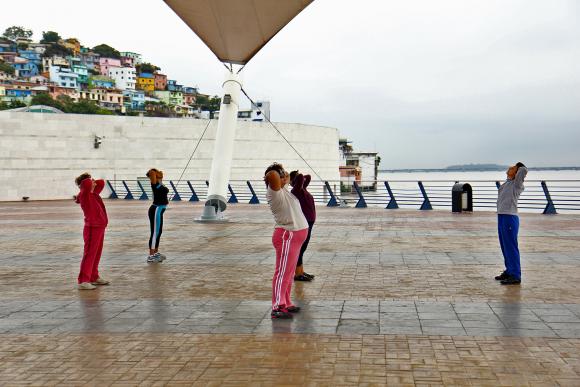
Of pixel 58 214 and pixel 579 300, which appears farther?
Answer: pixel 58 214

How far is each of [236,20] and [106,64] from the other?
188 meters

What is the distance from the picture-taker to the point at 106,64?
189m

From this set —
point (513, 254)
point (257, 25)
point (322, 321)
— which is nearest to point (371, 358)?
point (322, 321)

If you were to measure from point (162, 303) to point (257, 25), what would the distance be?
10048 millimetres

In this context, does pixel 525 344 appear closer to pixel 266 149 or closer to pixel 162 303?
pixel 162 303

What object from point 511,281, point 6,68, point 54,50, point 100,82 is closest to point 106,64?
point 100,82

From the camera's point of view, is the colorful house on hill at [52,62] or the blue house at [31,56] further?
the blue house at [31,56]

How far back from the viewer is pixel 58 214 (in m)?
22.9

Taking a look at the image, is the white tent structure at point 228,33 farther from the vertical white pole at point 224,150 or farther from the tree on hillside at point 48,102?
the tree on hillside at point 48,102

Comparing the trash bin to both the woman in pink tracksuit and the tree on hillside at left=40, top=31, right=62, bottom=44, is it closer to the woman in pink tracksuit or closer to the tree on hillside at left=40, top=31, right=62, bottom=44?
the woman in pink tracksuit

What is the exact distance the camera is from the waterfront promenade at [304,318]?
4.60 meters

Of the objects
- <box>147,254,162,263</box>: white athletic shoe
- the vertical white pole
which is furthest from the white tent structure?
<box>147,254,162,263</box>: white athletic shoe

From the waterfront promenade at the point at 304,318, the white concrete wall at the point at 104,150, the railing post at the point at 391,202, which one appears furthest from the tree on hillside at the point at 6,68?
the waterfront promenade at the point at 304,318

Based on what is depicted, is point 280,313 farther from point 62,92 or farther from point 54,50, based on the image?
point 54,50
